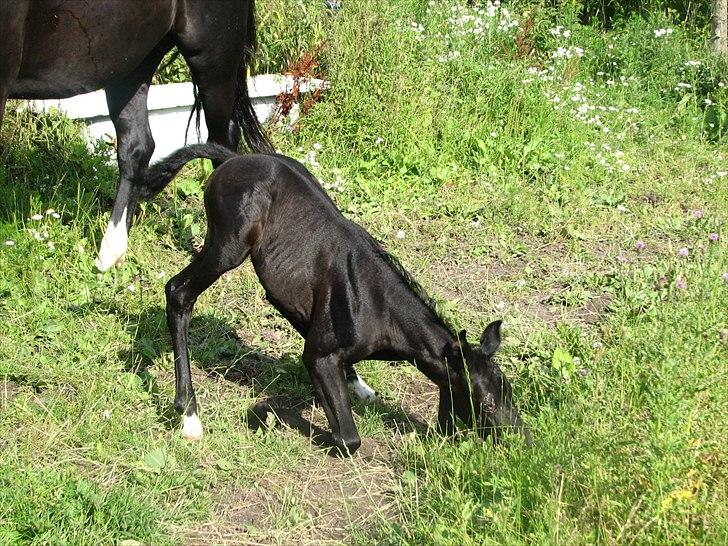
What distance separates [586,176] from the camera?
776 centimetres

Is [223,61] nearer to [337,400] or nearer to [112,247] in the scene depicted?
[112,247]

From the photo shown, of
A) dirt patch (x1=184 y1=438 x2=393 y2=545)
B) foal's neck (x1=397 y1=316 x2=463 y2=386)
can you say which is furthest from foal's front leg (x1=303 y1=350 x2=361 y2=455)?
foal's neck (x1=397 y1=316 x2=463 y2=386)

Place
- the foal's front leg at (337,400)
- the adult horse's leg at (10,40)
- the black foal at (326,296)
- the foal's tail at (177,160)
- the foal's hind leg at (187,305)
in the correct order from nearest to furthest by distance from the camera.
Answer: the black foal at (326,296) → the foal's front leg at (337,400) → the foal's hind leg at (187,305) → the adult horse's leg at (10,40) → the foal's tail at (177,160)

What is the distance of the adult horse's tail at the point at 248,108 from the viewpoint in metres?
6.53

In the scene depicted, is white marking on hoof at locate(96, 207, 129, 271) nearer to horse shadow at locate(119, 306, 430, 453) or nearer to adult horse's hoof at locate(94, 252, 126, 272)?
adult horse's hoof at locate(94, 252, 126, 272)

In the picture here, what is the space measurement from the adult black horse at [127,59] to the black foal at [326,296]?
811mm

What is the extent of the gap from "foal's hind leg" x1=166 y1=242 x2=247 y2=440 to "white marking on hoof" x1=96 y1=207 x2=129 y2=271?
122 cm

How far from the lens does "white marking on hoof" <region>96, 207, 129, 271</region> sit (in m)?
5.89

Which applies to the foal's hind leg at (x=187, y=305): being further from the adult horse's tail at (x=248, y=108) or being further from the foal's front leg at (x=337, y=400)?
the adult horse's tail at (x=248, y=108)

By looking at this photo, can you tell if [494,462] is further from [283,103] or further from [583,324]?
[283,103]

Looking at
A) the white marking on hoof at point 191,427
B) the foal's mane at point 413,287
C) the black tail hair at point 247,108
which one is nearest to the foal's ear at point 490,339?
the foal's mane at point 413,287

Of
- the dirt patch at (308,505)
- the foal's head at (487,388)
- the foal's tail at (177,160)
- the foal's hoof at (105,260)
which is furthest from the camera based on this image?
the foal's hoof at (105,260)

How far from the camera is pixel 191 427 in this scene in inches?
181

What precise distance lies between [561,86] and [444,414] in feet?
16.9
